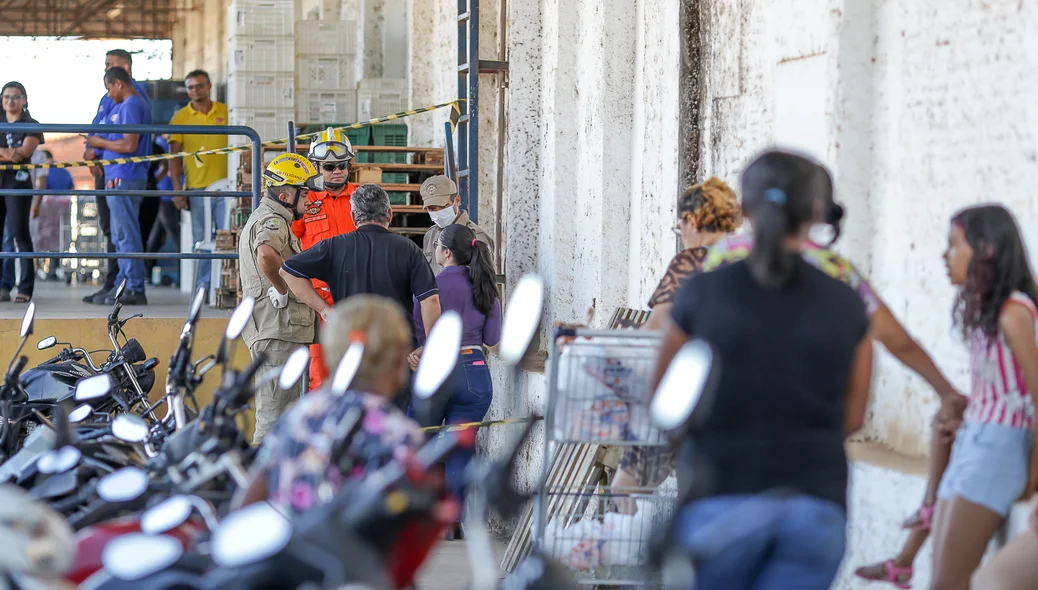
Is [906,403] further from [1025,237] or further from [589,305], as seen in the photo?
[589,305]

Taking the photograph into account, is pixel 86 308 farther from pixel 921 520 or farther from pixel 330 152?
pixel 921 520

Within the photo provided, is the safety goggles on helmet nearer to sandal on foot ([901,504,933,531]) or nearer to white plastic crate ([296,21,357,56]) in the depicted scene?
sandal on foot ([901,504,933,531])

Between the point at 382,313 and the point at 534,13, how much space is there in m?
A: 6.50

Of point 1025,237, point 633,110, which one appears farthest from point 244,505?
point 633,110

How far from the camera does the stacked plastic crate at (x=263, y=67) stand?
42.7ft

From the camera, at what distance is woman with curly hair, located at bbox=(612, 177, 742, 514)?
15.5ft

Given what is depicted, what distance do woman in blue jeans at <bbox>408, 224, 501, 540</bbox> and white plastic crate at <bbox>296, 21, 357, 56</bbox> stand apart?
6.53 meters

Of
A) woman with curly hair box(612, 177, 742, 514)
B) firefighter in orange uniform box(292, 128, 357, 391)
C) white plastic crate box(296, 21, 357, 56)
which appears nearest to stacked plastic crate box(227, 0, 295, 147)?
white plastic crate box(296, 21, 357, 56)

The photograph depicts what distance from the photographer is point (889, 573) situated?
13.8 feet

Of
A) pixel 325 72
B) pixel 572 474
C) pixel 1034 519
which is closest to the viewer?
pixel 1034 519

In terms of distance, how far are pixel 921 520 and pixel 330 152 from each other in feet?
16.1

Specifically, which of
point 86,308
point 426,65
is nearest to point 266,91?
point 426,65

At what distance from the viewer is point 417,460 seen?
2738 mm

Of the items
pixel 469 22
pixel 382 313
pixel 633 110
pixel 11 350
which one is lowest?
pixel 11 350
